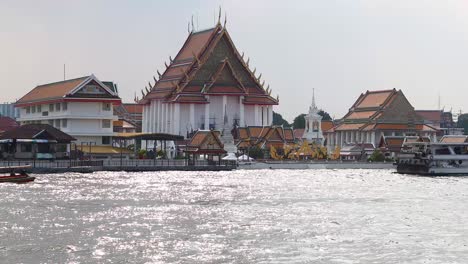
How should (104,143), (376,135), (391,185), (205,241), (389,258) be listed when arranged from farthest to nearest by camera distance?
(376,135) → (104,143) → (391,185) → (205,241) → (389,258)

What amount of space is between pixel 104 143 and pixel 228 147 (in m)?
13.9

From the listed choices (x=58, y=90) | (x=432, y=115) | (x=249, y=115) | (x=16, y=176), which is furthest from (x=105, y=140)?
(x=432, y=115)

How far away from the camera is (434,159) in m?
87.8

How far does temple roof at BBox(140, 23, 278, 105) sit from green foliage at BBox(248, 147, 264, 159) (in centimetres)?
1035

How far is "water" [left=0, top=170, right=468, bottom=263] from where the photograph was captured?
3033 cm

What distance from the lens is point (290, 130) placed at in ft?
376

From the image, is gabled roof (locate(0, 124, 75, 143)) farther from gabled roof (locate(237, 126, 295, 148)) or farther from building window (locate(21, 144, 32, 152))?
gabled roof (locate(237, 126, 295, 148))

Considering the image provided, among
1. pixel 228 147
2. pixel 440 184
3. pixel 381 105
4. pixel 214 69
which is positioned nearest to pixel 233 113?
pixel 214 69

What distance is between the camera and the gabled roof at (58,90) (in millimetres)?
93375

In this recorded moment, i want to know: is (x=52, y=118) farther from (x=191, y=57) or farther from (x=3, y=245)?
(x=3, y=245)

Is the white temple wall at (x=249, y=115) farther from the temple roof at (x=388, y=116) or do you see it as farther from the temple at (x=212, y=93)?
the temple roof at (x=388, y=116)

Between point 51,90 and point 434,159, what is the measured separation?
37.3 m

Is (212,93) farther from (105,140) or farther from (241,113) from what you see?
(105,140)

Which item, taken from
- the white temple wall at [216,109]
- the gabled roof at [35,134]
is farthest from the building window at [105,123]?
the white temple wall at [216,109]
